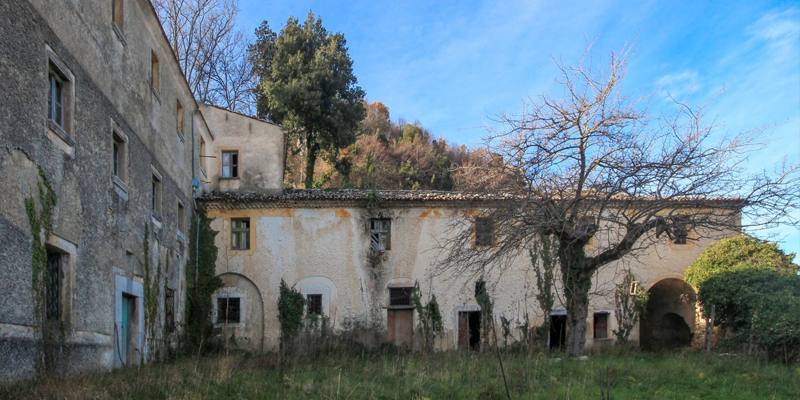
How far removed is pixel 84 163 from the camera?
40.4 feet

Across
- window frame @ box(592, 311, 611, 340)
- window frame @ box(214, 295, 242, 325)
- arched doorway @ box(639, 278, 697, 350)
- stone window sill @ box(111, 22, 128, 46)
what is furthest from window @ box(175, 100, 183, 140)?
arched doorway @ box(639, 278, 697, 350)

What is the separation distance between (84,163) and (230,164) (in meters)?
15.3

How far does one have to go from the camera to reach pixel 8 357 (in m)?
9.35

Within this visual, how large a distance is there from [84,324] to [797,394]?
40.1 feet

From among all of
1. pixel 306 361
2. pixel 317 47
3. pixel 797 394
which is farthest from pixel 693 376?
pixel 317 47

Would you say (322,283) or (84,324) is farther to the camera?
(322,283)

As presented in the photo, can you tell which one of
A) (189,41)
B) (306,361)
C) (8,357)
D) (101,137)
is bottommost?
(306,361)

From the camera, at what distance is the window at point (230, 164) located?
2739 centimetres

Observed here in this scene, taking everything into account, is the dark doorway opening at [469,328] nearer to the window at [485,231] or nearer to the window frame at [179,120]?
the window at [485,231]

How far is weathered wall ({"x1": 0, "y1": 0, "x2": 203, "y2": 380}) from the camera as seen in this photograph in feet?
31.5

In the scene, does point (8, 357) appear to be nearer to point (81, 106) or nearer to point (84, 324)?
point (84, 324)

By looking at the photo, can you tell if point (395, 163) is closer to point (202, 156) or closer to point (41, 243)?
point (202, 156)

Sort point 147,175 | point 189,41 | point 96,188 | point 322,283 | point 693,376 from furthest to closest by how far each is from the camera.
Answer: point 189,41 < point 322,283 < point 147,175 < point 693,376 < point 96,188

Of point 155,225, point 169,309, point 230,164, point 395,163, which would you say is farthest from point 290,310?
point 395,163
